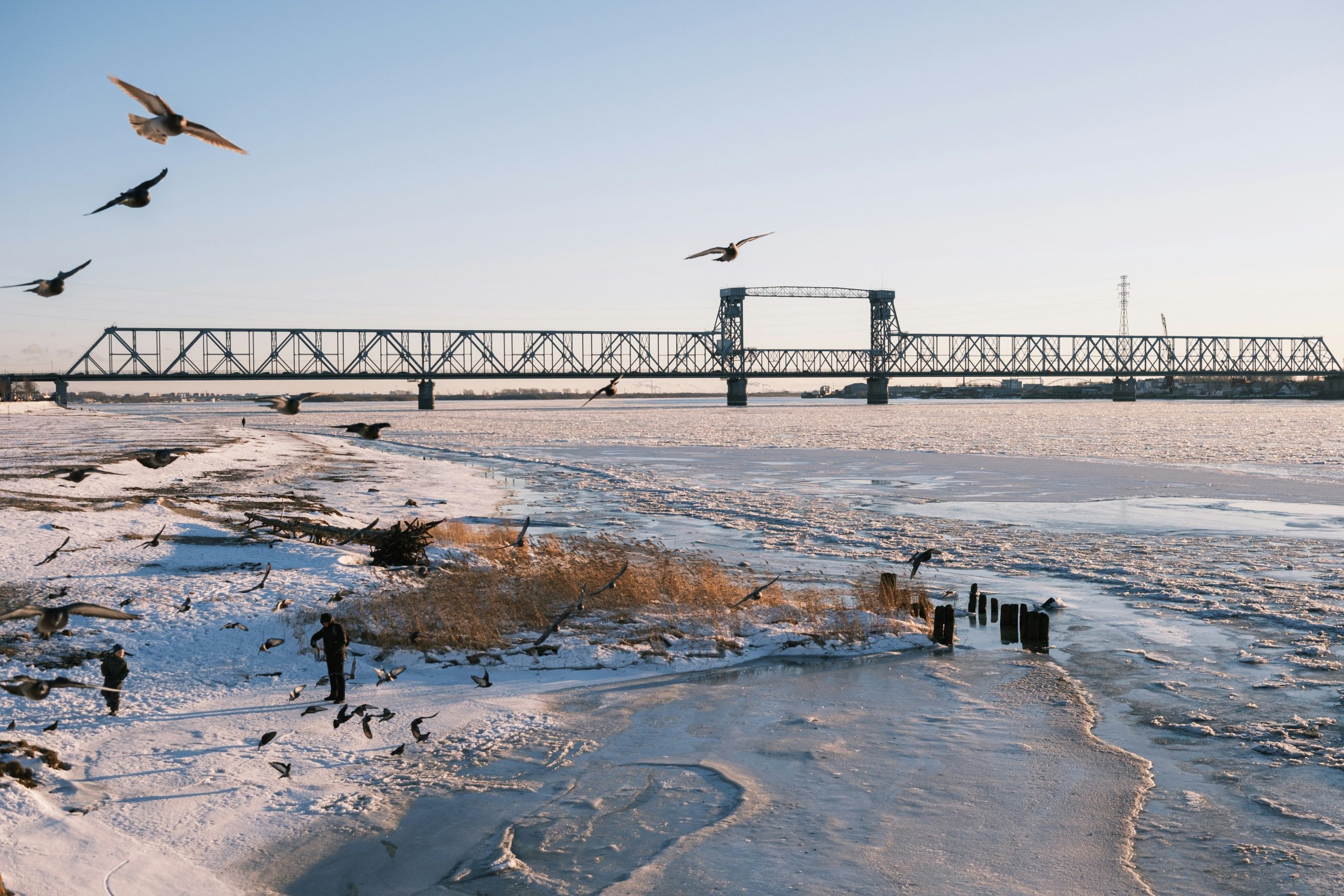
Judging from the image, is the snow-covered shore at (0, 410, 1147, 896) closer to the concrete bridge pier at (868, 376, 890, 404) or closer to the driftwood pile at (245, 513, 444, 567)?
the driftwood pile at (245, 513, 444, 567)

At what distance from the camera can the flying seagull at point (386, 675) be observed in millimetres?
9742

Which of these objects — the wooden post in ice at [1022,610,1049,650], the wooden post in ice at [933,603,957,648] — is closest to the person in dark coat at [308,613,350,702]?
the wooden post in ice at [933,603,957,648]

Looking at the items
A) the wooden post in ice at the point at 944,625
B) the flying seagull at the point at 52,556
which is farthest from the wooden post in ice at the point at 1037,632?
the flying seagull at the point at 52,556

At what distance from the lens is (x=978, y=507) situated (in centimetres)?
2567

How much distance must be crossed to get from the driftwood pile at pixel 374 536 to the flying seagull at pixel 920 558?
21.6 feet

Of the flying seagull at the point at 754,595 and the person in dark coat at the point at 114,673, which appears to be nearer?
the person in dark coat at the point at 114,673

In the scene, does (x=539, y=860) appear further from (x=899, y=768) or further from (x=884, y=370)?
(x=884, y=370)

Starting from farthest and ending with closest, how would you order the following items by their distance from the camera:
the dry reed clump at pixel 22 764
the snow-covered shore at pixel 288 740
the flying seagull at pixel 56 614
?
1. the dry reed clump at pixel 22 764
2. the snow-covered shore at pixel 288 740
3. the flying seagull at pixel 56 614

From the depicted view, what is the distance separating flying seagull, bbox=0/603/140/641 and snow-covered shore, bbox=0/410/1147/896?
1.87 metres

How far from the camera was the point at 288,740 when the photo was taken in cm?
830

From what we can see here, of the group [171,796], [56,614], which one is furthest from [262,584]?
[56,614]

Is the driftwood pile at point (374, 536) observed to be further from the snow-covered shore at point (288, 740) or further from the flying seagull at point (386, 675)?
the flying seagull at point (386, 675)

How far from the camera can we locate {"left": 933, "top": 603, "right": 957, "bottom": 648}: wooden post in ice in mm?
12414

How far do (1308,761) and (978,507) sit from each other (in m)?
17.7
